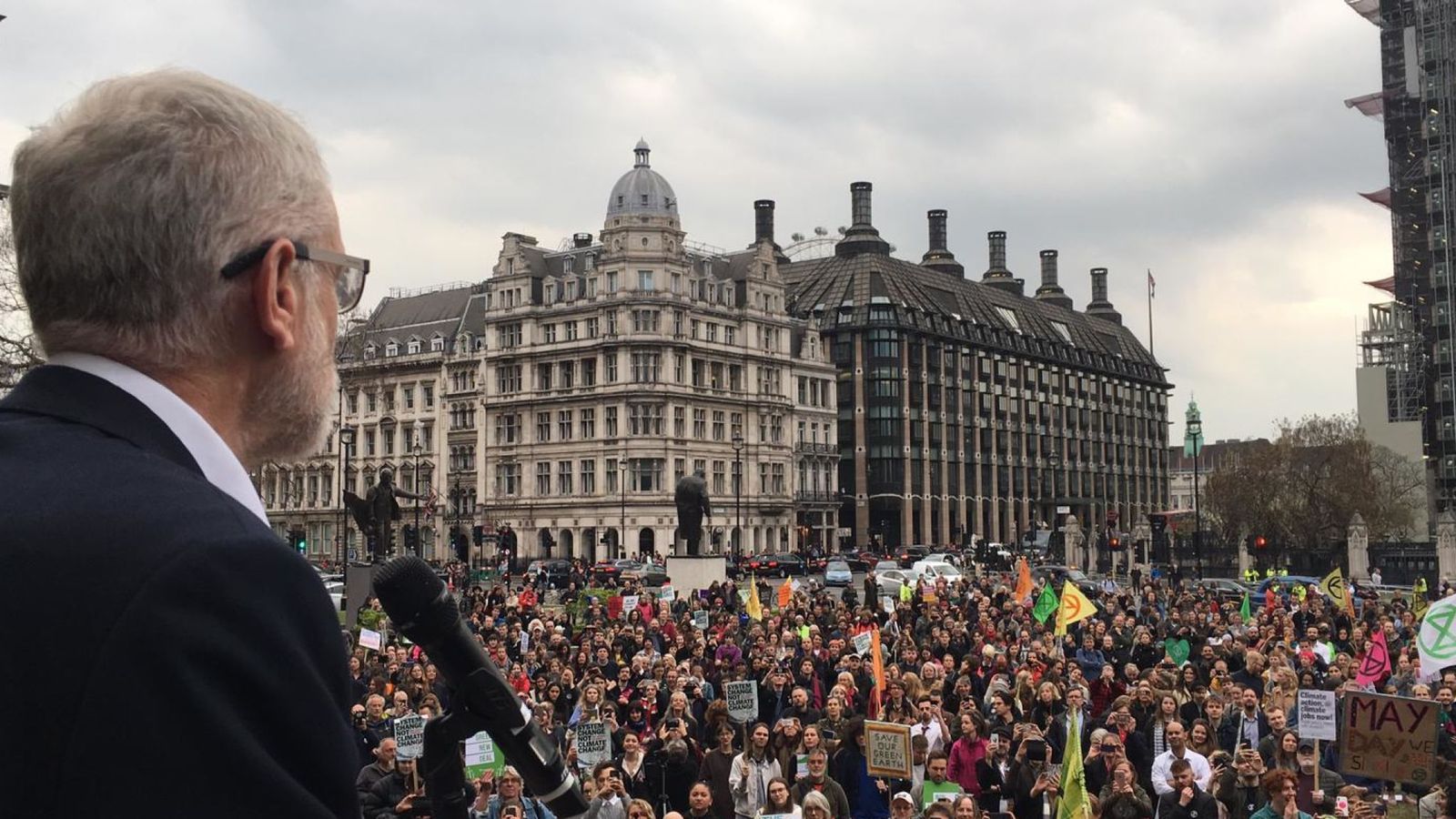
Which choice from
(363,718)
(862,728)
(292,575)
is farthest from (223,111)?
(363,718)

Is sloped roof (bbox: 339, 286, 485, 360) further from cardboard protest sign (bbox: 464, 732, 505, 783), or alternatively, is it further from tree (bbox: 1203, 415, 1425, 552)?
cardboard protest sign (bbox: 464, 732, 505, 783)

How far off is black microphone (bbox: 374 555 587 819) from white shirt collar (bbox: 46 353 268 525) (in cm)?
86

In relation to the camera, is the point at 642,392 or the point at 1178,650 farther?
the point at 642,392

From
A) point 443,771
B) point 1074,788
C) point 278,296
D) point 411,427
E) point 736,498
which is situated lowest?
point 1074,788

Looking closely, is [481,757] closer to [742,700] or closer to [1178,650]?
[742,700]

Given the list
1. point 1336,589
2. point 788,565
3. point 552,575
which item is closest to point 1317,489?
point 788,565

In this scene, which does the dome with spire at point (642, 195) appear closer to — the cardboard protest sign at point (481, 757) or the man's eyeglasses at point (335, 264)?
the cardboard protest sign at point (481, 757)

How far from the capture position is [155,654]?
58.1 inches

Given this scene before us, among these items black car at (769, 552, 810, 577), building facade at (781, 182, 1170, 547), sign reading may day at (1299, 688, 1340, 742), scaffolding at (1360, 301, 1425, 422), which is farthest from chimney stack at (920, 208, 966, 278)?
sign reading may day at (1299, 688, 1340, 742)

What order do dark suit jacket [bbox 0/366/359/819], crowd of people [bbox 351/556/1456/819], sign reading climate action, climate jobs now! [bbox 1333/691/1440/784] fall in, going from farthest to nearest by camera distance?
sign reading climate action, climate jobs now! [bbox 1333/691/1440/784]
crowd of people [bbox 351/556/1456/819]
dark suit jacket [bbox 0/366/359/819]

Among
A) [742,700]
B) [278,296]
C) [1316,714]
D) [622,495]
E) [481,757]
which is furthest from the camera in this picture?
[622,495]

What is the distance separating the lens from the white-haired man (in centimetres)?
147

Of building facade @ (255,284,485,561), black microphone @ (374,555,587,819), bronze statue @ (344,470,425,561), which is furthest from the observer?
building facade @ (255,284,485,561)

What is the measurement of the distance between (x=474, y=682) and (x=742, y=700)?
1442 cm
